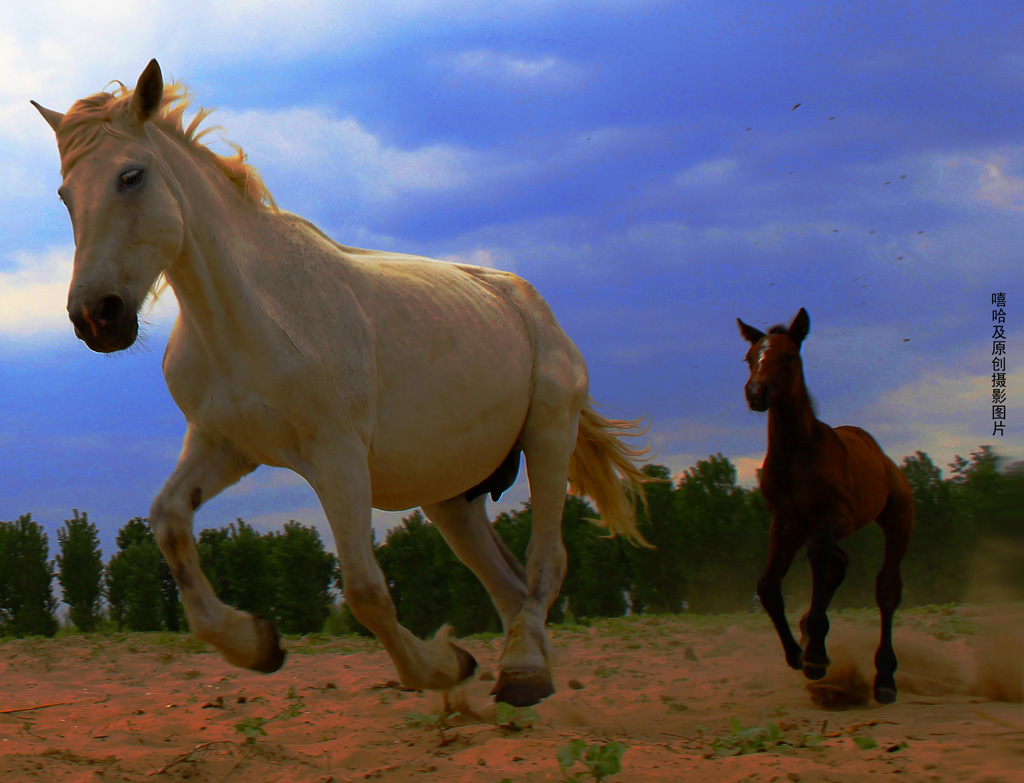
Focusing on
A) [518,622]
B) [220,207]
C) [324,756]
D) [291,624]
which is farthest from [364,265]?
[291,624]

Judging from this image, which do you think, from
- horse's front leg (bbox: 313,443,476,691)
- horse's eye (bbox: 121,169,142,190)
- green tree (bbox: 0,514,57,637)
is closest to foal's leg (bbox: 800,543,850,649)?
horse's front leg (bbox: 313,443,476,691)

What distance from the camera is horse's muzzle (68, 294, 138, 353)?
3279 mm

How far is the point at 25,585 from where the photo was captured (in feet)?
34.2

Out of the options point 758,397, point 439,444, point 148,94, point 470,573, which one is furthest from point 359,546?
point 470,573

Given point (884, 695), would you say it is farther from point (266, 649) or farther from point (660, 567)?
point (660, 567)

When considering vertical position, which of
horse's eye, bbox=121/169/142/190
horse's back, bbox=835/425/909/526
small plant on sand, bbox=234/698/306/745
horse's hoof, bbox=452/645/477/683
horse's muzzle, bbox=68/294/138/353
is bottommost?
small plant on sand, bbox=234/698/306/745

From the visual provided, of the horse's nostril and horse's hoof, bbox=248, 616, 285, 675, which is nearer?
the horse's nostril

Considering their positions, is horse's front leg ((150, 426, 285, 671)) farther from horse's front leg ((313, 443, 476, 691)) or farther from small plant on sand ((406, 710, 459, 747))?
small plant on sand ((406, 710, 459, 747))

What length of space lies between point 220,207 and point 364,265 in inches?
30.3

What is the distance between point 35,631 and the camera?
10.4 metres

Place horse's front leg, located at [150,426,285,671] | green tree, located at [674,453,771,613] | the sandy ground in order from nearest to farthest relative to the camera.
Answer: the sandy ground → horse's front leg, located at [150,426,285,671] → green tree, located at [674,453,771,613]

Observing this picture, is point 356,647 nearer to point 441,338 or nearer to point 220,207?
point 441,338

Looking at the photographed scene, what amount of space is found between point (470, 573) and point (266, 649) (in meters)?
6.36

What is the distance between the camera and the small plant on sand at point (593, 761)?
269cm
